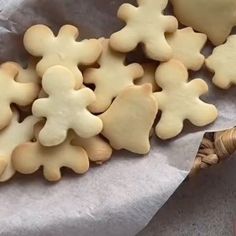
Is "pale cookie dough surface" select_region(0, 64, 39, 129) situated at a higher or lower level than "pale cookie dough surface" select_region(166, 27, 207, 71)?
lower

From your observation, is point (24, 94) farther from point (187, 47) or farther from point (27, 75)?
point (187, 47)

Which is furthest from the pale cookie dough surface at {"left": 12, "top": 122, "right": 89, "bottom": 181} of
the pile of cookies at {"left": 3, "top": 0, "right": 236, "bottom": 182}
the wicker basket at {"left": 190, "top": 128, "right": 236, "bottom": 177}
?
the wicker basket at {"left": 190, "top": 128, "right": 236, "bottom": 177}

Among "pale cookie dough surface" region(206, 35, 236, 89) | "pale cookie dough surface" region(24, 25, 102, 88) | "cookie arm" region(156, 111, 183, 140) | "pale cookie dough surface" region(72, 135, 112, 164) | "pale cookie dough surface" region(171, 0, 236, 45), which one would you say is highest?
"pale cookie dough surface" region(171, 0, 236, 45)

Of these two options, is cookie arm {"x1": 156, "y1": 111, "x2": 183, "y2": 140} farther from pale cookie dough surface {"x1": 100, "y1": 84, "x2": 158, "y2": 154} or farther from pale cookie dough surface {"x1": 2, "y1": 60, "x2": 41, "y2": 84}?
pale cookie dough surface {"x1": 2, "y1": 60, "x2": 41, "y2": 84}

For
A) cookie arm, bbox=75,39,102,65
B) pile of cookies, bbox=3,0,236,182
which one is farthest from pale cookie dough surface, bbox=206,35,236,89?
cookie arm, bbox=75,39,102,65

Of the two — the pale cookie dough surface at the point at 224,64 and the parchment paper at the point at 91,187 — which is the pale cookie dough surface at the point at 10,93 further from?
the pale cookie dough surface at the point at 224,64

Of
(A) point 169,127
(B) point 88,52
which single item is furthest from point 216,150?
(B) point 88,52
